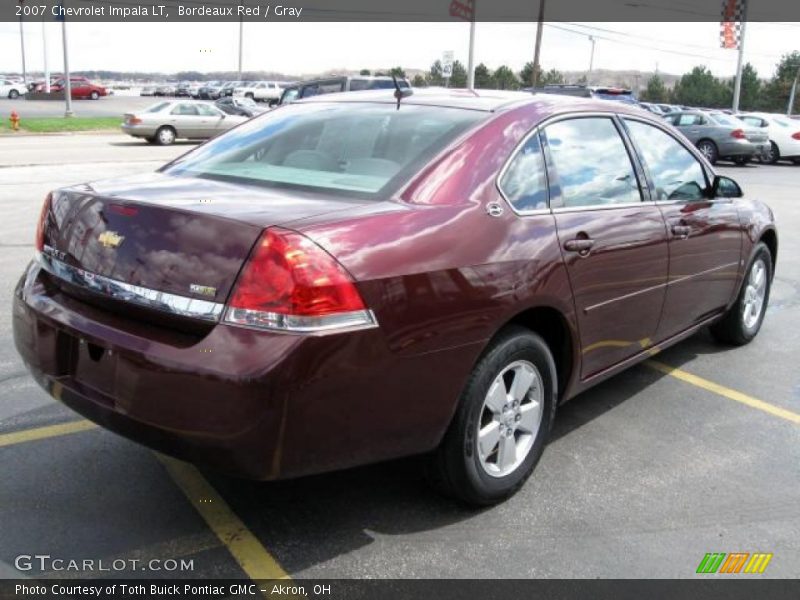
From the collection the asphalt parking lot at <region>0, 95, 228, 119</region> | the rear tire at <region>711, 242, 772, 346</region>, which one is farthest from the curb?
the rear tire at <region>711, 242, 772, 346</region>

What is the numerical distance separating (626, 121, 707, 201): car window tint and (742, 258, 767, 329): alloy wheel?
1.11 meters

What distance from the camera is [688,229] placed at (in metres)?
4.28

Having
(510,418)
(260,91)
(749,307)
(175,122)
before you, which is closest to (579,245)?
(510,418)

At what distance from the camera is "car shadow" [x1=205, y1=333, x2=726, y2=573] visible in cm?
290

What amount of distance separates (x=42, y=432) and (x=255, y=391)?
6.23 feet

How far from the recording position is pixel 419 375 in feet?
8.92

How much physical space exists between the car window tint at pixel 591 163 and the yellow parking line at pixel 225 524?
6.45 ft

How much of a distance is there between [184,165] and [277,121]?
21.2 inches

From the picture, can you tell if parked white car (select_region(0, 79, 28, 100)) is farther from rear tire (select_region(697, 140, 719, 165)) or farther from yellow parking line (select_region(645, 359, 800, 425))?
yellow parking line (select_region(645, 359, 800, 425))

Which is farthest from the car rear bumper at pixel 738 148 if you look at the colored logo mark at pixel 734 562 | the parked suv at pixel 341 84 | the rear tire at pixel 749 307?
the colored logo mark at pixel 734 562

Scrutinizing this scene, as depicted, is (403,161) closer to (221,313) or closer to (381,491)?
(221,313)

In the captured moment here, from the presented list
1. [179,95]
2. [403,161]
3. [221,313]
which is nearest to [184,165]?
[403,161]

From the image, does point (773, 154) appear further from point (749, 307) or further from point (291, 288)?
point (291, 288)

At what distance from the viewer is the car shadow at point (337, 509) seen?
2.90 meters
